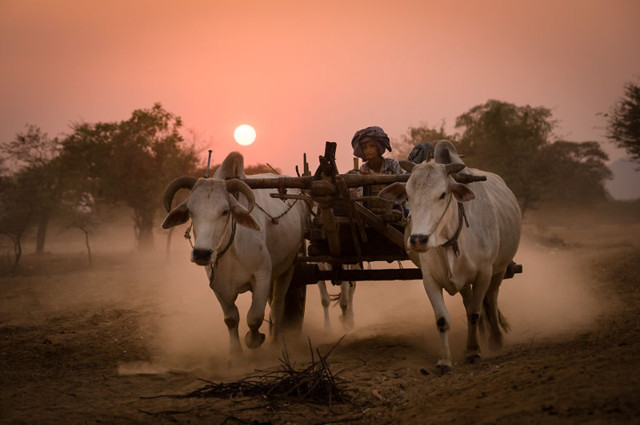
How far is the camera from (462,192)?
511cm

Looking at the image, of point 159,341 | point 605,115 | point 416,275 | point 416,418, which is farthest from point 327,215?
point 605,115

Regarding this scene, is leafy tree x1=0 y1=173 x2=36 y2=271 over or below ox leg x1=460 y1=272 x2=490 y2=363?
below

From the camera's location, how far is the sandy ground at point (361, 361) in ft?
11.1

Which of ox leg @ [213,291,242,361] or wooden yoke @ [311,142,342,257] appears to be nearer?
wooden yoke @ [311,142,342,257]

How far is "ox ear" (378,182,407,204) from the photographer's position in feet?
17.4

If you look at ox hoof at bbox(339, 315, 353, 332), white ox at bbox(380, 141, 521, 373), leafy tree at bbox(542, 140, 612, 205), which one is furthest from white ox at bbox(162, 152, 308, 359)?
leafy tree at bbox(542, 140, 612, 205)

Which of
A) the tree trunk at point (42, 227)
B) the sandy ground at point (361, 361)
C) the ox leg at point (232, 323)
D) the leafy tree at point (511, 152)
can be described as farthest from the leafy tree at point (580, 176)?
the ox leg at point (232, 323)

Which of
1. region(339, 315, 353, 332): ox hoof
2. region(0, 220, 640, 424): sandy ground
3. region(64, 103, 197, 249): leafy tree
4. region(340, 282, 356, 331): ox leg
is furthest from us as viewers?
region(64, 103, 197, 249): leafy tree

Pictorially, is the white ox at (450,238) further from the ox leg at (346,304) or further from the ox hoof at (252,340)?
the ox leg at (346,304)

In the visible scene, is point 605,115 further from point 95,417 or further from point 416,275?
point 95,417

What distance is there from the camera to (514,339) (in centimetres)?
657

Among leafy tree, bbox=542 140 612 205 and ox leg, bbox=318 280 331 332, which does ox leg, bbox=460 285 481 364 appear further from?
leafy tree, bbox=542 140 612 205

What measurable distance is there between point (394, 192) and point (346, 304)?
3086 millimetres

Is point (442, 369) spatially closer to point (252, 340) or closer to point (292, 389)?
point (292, 389)
